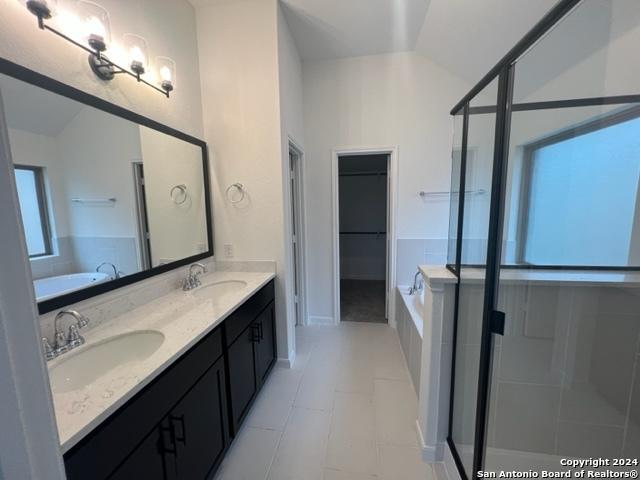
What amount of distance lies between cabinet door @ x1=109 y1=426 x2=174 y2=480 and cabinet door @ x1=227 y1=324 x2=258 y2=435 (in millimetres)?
550

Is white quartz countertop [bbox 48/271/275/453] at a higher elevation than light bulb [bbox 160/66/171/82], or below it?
below

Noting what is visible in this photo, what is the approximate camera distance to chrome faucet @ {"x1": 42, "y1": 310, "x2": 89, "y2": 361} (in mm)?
1134

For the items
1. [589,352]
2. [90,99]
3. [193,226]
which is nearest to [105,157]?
[90,99]

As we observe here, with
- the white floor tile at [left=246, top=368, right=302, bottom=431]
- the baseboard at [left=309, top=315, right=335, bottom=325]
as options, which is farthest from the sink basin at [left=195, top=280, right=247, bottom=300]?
the baseboard at [left=309, top=315, right=335, bottom=325]

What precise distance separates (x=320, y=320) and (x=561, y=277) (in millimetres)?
2458

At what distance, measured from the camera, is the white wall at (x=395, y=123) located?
2936 millimetres

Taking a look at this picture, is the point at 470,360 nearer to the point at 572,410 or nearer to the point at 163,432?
the point at 572,410

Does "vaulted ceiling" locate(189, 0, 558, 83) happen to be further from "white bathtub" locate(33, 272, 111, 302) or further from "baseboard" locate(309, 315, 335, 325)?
"baseboard" locate(309, 315, 335, 325)

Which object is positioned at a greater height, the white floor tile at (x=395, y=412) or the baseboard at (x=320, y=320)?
the baseboard at (x=320, y=320)

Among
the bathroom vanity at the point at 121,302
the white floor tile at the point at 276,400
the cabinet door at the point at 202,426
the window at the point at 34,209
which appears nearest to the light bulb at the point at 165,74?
the bathroom vanity at the point at 121,302

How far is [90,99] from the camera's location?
1.39 m

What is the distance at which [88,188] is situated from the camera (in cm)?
143

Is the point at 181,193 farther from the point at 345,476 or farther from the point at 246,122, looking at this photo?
the point at 345,476

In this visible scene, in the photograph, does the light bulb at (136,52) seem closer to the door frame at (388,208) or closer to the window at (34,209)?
the window at (34,209)
